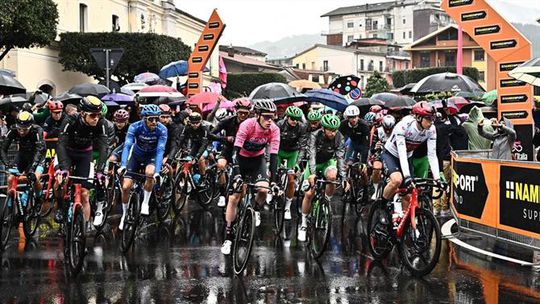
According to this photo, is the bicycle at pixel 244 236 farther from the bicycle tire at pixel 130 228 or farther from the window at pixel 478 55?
the window at pixel 478 55

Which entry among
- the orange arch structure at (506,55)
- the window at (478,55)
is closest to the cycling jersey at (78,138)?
the orange arch structure at (506,55)

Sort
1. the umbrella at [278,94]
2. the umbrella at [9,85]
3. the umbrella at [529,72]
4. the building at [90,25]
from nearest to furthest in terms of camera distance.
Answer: the umbrella at [529,72], the umbrella at [9,85], the umbrella at [278,94], the building at [90,25]

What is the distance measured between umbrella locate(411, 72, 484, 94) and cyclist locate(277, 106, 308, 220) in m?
8.45

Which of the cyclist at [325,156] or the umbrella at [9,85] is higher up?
the umbrella at [9,85]

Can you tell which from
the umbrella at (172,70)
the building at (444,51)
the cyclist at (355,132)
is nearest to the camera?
the cyclist at (355,132)

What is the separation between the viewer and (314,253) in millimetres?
9906

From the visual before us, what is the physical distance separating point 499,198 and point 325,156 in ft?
8.73

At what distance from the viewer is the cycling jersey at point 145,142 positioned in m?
10.7

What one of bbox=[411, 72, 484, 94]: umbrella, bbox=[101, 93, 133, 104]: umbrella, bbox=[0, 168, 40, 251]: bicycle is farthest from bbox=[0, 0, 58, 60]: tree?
bbox=[0, 168, 40, 251]: bicycle

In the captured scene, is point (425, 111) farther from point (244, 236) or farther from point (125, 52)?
point (125, 52)

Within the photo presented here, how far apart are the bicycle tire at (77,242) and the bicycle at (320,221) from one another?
10.1ft

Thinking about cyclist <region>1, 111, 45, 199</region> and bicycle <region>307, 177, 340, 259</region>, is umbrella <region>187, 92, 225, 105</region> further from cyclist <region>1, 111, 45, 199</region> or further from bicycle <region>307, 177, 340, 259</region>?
bicycle <region>307, 177, 340, 259</region>

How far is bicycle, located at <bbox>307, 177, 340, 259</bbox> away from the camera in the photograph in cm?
980

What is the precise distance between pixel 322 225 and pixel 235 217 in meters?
1.34
